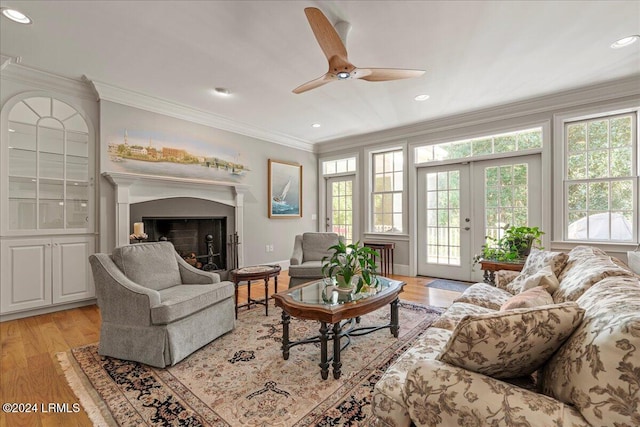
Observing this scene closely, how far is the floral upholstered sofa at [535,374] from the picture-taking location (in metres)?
0.79

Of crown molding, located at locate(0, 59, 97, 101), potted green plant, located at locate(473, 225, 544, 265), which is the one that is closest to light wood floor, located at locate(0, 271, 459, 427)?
potted green plant, located at locate(473, 225, 544, 265)

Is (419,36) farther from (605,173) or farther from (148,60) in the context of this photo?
(605,173)

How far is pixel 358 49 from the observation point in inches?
108

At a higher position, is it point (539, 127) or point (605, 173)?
point (539, 127)

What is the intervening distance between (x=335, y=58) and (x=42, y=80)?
10.9 ft

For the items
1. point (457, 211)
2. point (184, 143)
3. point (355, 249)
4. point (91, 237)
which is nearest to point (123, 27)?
point (184, 143)

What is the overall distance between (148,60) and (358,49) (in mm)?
2061

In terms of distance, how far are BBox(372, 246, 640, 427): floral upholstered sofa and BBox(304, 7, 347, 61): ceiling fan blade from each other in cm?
189

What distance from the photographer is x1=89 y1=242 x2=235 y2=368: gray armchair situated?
2057 mm

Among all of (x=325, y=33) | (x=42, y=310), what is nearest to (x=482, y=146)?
(x=325, y=33)

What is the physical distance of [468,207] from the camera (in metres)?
4.64

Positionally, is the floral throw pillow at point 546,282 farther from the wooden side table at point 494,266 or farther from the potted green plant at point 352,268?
the wooden side table at point 494,266

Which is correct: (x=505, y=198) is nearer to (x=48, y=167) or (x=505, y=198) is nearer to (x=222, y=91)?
(x=222, y=91)

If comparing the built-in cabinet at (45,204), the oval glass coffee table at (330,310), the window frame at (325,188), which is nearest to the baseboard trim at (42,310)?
the built-in cabinet at (45,204)
